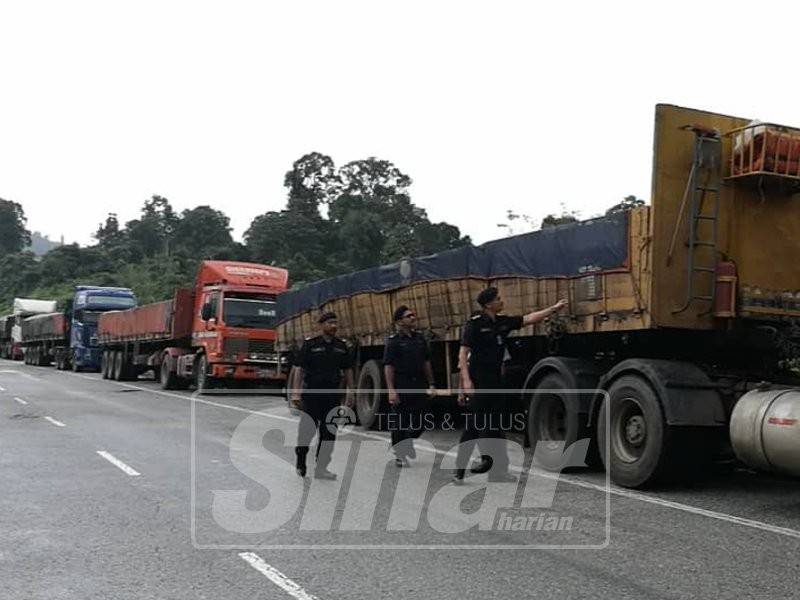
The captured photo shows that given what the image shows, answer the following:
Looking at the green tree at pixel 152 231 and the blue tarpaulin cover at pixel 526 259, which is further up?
the green tree at pixel 152 231

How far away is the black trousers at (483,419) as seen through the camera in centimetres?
816

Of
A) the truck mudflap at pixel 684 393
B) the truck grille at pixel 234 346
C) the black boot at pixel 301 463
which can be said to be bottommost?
the black boot at pixel 301 463

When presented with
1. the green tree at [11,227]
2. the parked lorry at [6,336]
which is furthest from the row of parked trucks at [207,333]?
the green tree at [11,227]

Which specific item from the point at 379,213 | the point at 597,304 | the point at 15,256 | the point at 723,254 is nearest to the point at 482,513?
the point at 597,304

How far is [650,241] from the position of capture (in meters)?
8.17

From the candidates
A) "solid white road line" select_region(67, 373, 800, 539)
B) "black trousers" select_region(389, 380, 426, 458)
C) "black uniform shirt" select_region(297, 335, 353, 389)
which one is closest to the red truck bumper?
"solid white road line" select_region(67, 373, 800, 539)

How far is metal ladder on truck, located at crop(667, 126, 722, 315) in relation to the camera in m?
8.26

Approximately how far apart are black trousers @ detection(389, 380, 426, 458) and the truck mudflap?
7.44ft

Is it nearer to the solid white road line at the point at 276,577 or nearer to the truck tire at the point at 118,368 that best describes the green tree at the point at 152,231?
the truck tire at the point at 118,368

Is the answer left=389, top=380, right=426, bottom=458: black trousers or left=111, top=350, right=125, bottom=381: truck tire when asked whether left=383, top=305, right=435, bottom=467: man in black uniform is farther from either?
left=111, top=350, right=125, bottom=381: truck tire

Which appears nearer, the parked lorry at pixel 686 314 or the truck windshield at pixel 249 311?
the parked lorry at pixel 686 314

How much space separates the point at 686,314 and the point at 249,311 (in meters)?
14.5

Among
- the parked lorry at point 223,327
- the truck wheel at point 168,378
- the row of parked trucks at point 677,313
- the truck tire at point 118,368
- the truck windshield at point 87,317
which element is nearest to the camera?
the row of parked trucks at point 677,313

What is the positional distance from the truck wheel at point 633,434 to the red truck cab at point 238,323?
1302cm
